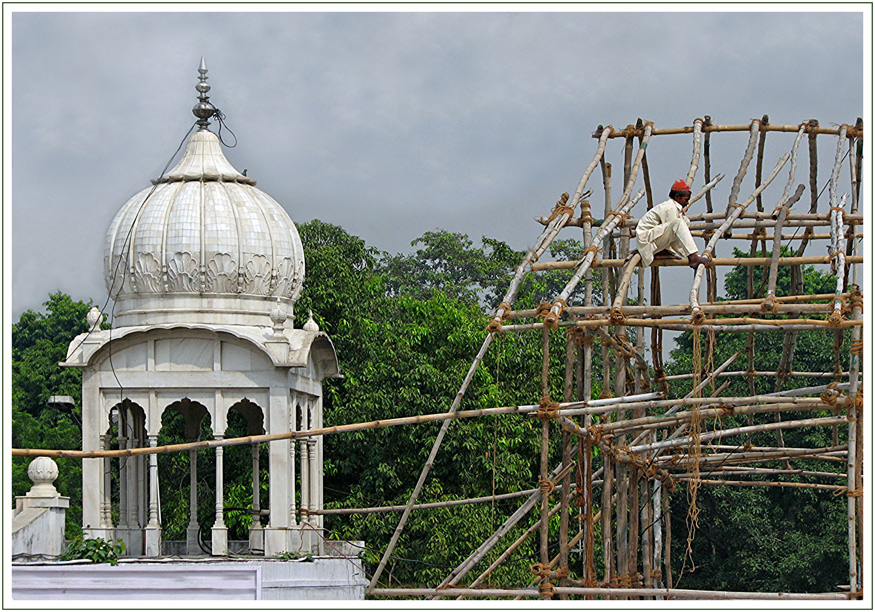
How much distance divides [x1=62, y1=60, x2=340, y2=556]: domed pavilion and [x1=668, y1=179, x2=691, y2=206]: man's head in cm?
470

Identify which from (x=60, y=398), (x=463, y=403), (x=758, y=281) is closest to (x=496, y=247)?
(x=758, y=281)

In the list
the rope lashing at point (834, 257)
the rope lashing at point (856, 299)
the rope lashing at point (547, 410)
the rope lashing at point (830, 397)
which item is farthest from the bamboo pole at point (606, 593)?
the rope lashing at point (834, 257)

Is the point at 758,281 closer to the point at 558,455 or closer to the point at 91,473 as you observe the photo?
the point at 558,455

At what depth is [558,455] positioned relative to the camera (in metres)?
27.9

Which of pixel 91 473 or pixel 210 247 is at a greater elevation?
pixel 210 247

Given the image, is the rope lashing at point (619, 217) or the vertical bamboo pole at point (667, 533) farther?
the vertical bamboo pole at point (667, 533)

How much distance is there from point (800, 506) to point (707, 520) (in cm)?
203

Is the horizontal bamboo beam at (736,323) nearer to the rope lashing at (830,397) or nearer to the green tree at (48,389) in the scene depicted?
the rope lashing at (830,397)

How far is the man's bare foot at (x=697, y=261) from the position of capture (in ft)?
46.3

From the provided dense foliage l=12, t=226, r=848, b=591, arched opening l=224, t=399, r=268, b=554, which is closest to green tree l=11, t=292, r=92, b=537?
dense foliage l=12, t=226, r=848, b=591

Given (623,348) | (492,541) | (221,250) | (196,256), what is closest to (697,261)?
(623,348)

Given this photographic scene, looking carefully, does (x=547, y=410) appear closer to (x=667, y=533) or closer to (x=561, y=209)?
(x=561, y=209)

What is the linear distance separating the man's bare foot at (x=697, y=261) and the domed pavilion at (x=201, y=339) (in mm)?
4764

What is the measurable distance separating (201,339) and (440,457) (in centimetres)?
997
